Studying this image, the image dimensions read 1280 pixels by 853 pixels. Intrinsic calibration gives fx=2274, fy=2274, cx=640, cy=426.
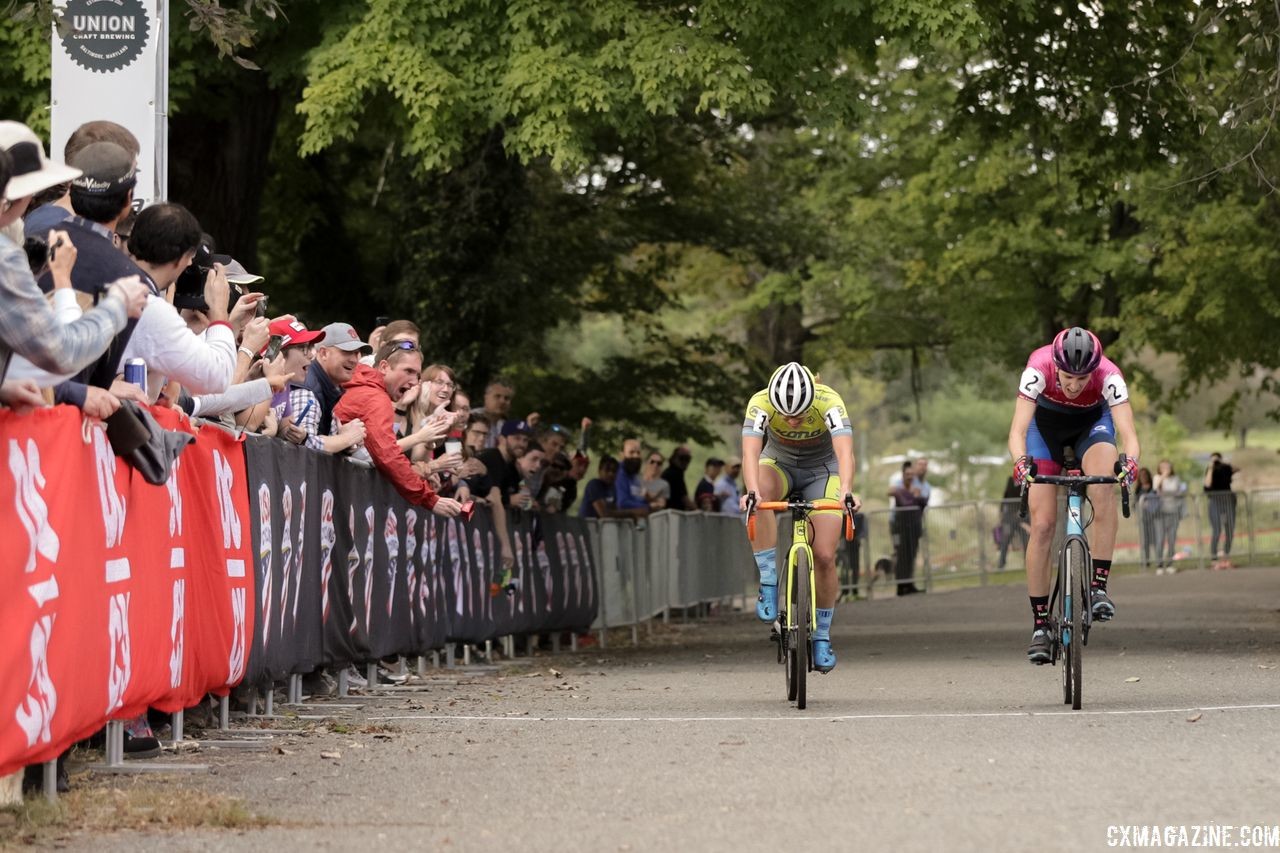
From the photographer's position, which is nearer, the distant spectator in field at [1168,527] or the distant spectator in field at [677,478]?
the distant spectator in field at [677,478]

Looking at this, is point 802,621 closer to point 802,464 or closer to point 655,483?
point 802,464

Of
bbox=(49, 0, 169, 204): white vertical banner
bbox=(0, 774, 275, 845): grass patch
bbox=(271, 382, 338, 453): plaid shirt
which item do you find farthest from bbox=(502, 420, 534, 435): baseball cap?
bbox=(0, 774, 275, 845): grass patch

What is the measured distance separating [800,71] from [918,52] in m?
0.96

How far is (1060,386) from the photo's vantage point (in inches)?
470

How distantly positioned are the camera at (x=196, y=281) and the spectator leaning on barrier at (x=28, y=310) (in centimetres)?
226

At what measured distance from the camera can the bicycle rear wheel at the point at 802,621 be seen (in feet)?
39.0

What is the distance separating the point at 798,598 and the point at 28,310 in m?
6.20

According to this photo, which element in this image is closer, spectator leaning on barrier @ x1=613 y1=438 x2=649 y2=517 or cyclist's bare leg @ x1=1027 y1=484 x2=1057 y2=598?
cyclist's bare leg @ x1=1027 y1=484 x2=1057 y2=598

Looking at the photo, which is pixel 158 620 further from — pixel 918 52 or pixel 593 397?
pixel 593 397

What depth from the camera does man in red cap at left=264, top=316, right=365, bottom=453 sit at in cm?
1173

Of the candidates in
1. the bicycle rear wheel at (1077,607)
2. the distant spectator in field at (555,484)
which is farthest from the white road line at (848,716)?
the distant spectator in field at (555,484)

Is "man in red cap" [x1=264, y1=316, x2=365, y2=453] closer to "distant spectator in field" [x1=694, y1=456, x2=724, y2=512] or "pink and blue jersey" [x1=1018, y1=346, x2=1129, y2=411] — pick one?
"pink and blue jersey" [x1=1018, y1=346, x2=1129, y2=411]

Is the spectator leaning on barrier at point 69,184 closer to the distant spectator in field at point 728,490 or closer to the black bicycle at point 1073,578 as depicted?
the black bicycle at point 1073,578

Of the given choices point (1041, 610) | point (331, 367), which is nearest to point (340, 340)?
Answer: point (331, 367)
